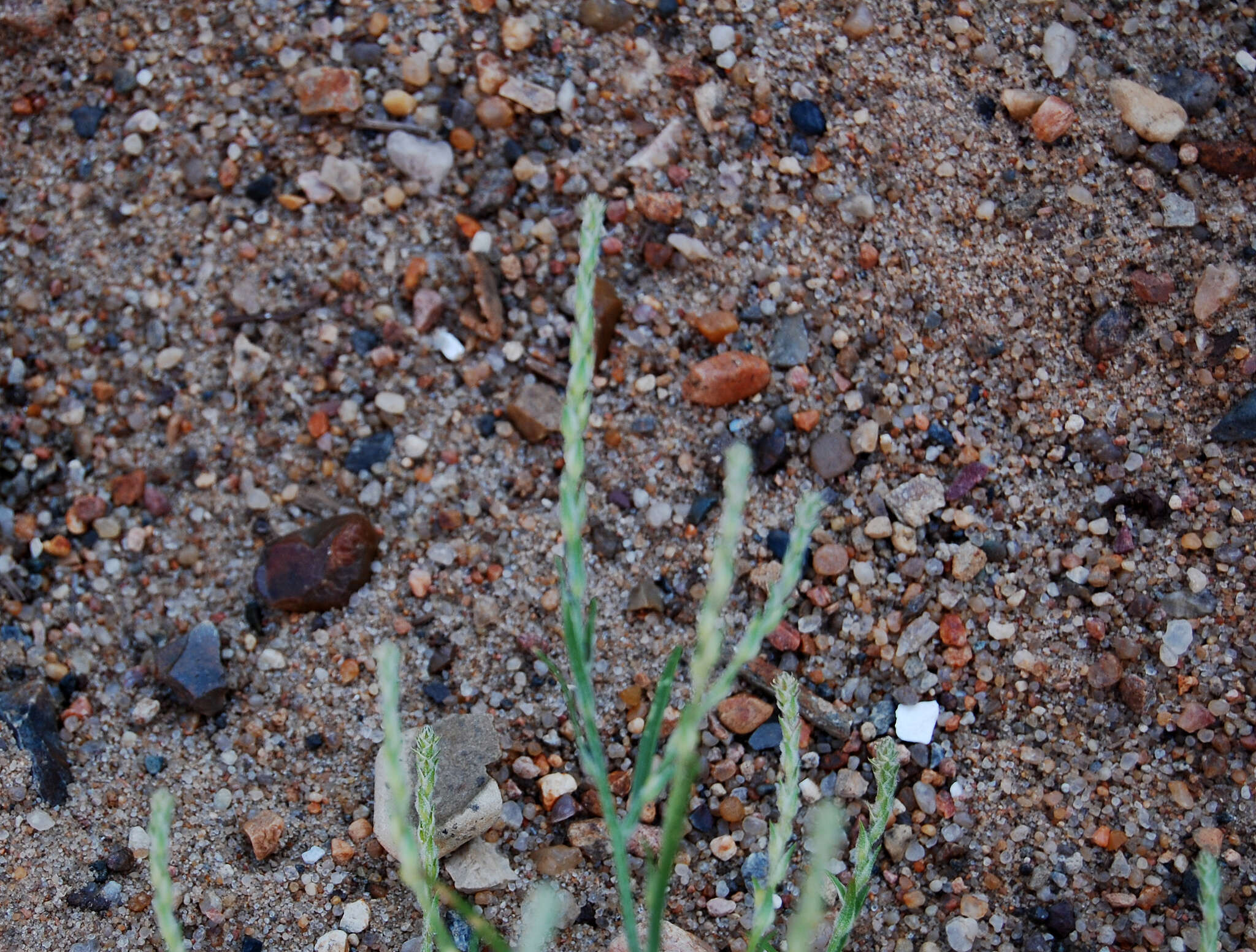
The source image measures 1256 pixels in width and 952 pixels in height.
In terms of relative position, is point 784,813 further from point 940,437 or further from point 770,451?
point 940,437

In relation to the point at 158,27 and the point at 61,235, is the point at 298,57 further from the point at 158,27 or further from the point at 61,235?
the point at 61,235

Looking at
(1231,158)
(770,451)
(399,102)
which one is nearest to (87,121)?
(399,102)

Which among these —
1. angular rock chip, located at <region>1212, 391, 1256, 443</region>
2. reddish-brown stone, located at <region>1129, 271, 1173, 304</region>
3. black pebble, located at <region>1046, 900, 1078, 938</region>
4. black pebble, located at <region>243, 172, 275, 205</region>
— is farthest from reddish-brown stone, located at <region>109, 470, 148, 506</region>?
angular rock chip, located at <region>1212, 391, 1256, 443</region>

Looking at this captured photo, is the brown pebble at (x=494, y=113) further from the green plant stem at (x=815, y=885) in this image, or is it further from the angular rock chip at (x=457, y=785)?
the green plant stem at (x=815, y=885)

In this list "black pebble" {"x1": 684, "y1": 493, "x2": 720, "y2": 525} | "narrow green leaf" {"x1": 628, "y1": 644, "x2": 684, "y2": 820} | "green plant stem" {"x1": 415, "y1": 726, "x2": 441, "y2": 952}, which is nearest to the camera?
"narrow green leaf" {"x1": 628, "y1": 644, "x2": 684, "y2": 820}

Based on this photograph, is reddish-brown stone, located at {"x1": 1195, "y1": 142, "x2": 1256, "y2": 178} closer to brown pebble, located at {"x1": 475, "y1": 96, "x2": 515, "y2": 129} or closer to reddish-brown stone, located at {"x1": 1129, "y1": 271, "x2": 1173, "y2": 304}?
reddish-brown stone, located at {"x1": 1129, "y1": 271, "x2": 1173, "y2": 304}

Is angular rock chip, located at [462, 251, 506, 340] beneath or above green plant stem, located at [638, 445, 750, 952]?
beneath

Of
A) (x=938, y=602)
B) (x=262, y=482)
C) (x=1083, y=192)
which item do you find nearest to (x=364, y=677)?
(x=262, y=482)

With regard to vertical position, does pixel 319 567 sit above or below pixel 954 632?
below
